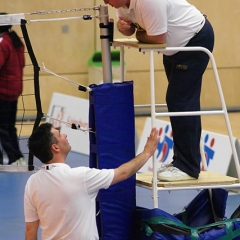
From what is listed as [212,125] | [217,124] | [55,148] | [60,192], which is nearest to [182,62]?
[55,148]

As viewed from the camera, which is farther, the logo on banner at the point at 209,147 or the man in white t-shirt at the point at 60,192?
the logo on banner at the point at 209,147

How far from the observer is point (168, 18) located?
13.9 feet

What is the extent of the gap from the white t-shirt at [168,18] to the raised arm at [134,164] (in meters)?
0.60

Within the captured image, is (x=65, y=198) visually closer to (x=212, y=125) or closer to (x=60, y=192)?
(x=60, y=192)

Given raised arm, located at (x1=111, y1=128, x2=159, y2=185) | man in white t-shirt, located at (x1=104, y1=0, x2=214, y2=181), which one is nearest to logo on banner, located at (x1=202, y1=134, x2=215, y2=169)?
man in white t-shirt, located at (x1=104, y1=0, x2=214, y2=181)

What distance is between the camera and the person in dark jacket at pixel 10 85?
7758 millimetres

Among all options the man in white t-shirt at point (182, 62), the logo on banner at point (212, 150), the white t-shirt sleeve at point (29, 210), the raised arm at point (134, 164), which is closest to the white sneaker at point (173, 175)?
the man in white t-shirt at point (182, 62)

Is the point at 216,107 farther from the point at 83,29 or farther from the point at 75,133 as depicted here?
the point at 75,133

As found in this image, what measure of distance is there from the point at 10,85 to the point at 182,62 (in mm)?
3924

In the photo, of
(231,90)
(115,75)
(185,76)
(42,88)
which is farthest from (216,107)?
(185,76)

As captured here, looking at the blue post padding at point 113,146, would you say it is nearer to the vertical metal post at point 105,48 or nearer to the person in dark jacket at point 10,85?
the vertical metal post at point 105,48

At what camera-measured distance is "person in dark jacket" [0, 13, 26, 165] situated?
7758 millimetres

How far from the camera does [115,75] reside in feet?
35.2

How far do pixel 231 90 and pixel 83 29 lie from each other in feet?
9.17
